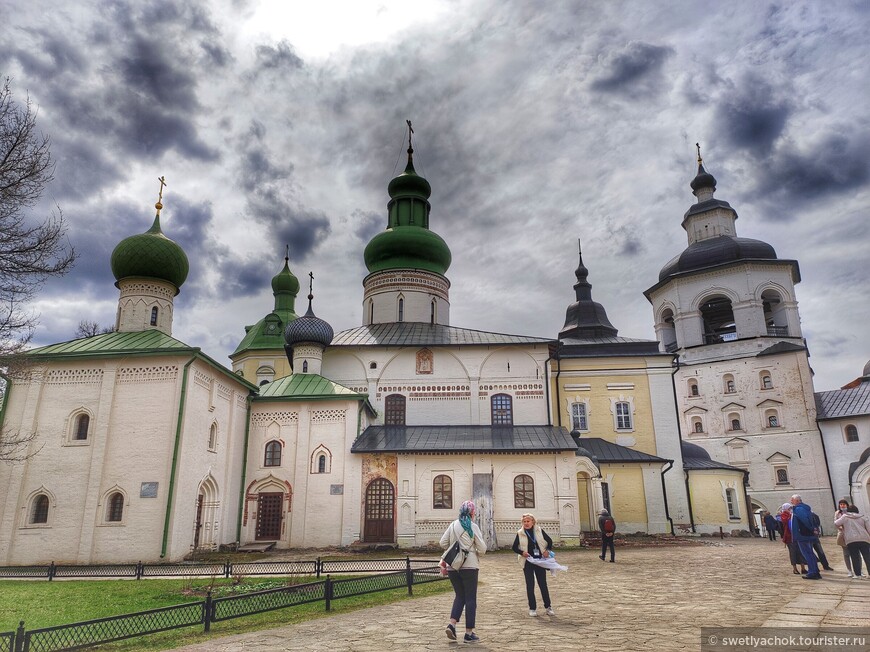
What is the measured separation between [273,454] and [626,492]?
46.9 ft

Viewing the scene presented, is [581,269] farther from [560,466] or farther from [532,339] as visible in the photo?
[560,466]

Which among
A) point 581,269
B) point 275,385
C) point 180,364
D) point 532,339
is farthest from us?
point 581,269

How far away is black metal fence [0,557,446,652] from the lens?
6094 millimetres

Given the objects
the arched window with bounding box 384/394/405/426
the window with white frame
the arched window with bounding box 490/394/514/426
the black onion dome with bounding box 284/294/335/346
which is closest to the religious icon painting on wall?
the arched window with bounding box 384/394/405/426

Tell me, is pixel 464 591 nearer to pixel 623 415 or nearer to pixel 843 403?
pixel 623 415

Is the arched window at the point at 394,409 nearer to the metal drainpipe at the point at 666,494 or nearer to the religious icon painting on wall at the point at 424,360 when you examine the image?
the religious icon painting on wall at the point at 424,360

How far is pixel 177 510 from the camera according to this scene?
1691 centimetres

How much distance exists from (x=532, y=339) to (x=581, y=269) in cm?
1193

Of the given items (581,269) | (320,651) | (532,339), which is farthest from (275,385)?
(581,269)

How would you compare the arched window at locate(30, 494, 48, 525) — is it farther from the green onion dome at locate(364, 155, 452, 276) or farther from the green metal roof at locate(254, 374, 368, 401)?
the green onion dome at locate(364, 155, 452, 276)

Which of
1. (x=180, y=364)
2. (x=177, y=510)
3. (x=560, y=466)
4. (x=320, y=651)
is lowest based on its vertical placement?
(x=320, y=651)

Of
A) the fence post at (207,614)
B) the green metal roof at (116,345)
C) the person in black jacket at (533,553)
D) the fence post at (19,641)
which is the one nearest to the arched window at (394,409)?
the green metal roof at (116,345)

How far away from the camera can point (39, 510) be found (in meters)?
17.1

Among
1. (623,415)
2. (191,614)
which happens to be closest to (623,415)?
(623,415)
